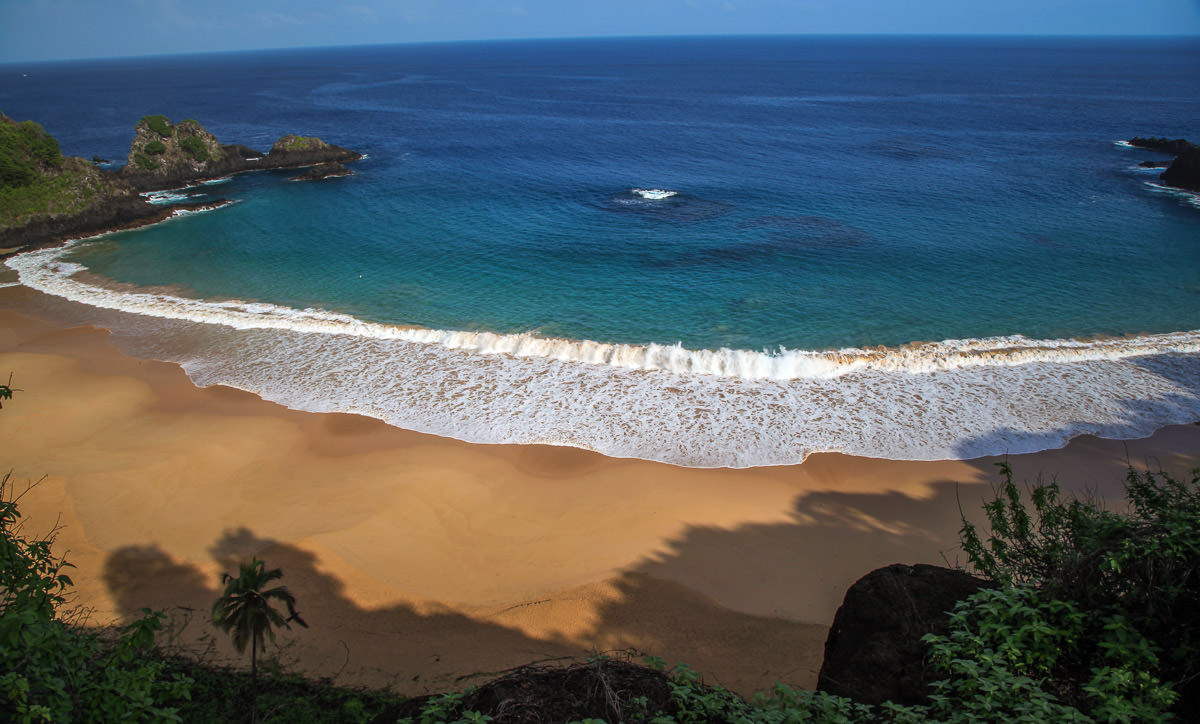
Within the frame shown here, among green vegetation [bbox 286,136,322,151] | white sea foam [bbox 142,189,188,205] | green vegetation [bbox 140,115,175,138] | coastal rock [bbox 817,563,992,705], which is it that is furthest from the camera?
green vegetation [bbox 286,136,322,151]

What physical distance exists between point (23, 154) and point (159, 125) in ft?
50.9

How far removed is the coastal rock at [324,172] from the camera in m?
53.0

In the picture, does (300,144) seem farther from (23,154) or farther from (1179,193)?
(1179,193)

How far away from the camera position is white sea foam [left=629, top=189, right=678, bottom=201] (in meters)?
44.3

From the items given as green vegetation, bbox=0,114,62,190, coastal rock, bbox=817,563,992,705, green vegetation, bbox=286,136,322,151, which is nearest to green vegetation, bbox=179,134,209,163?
green vegetation, bbox=286,136,322,151

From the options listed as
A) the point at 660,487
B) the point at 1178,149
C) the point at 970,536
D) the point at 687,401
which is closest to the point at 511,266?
the point at 687,401

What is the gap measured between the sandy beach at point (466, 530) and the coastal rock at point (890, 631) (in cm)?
331

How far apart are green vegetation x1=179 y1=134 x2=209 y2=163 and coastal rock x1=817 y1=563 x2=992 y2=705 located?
62.9 metres

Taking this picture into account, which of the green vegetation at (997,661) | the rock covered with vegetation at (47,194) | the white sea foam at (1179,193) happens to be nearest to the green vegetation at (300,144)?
the rock covered with vegetation at (47,194)

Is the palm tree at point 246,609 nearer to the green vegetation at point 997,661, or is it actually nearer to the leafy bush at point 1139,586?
the green vegetation at point 997,661

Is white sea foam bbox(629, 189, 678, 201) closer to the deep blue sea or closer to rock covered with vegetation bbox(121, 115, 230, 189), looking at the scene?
the deep blue sea

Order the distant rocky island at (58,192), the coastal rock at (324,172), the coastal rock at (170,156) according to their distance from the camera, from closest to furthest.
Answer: the distant rocky island at (58,192)
the coastal rock at (170,156)
the coastal rock at (324,172)

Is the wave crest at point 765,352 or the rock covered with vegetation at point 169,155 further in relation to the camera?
the rock covered with vegetation at point 169,155

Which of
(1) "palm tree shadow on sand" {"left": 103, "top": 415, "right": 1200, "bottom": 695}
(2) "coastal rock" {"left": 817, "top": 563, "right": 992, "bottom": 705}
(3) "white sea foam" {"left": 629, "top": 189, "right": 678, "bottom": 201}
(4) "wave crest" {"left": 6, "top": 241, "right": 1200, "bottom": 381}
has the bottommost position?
(1) "palm tree shadow on sand" {"left": 103, "top": 415, "right": 1200, "bottom": 695}
